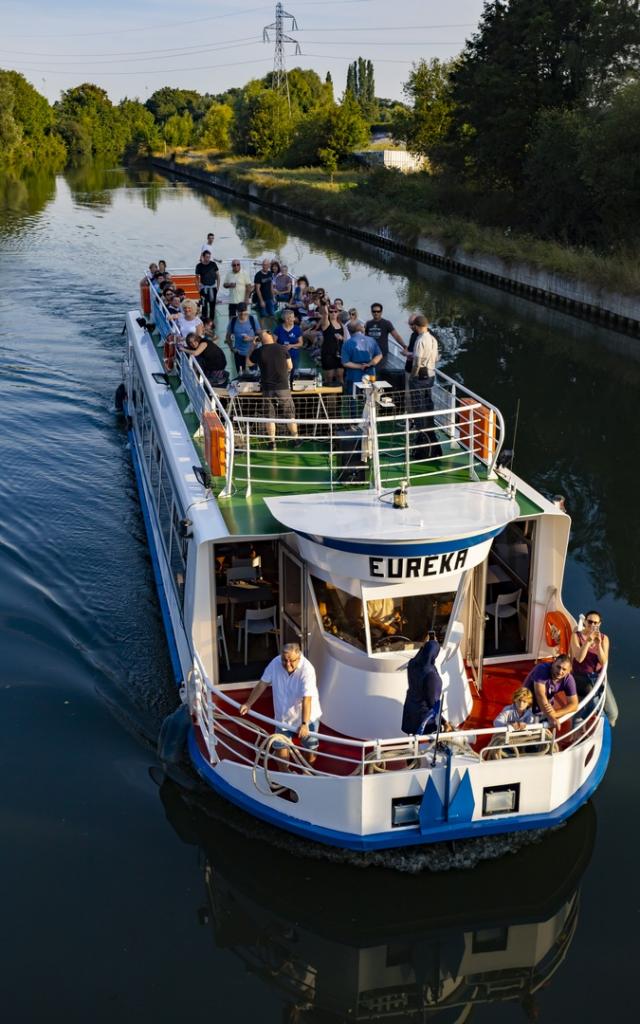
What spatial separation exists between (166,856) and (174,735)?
51.4 inches

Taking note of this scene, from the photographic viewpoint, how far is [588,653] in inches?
408

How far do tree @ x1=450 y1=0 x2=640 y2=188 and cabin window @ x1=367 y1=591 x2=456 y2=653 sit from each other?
40077 millimetres

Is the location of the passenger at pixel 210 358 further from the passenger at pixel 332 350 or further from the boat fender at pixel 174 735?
the boat fender at pixel 174 735

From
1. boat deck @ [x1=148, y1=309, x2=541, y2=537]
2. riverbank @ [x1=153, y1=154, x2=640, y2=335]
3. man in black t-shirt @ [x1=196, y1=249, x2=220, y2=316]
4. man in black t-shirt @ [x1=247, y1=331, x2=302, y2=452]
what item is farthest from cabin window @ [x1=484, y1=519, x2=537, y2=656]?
riverbank @ [x1=153, y1=154, x2=640, y2=335]

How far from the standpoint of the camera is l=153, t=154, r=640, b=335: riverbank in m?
36.8

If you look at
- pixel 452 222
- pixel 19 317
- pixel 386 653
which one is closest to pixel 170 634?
pixel 386 653

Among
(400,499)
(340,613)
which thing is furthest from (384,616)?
(400,499)

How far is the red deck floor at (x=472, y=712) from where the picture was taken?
33.4ft

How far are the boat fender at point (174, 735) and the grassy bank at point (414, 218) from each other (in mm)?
29064

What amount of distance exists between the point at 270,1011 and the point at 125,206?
244ft

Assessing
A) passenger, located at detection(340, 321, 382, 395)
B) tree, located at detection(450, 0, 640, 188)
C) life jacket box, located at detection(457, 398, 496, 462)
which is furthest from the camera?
tree, located at detection(450, 0, 640, 188)

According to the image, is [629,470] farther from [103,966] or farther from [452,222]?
[452,222]

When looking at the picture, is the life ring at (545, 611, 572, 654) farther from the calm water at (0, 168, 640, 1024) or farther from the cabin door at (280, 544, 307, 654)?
the cabin door at (280, 544, 307, 654)

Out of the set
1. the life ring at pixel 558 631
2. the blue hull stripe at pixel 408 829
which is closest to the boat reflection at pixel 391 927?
the blue hull stripe at pixel 408 829
